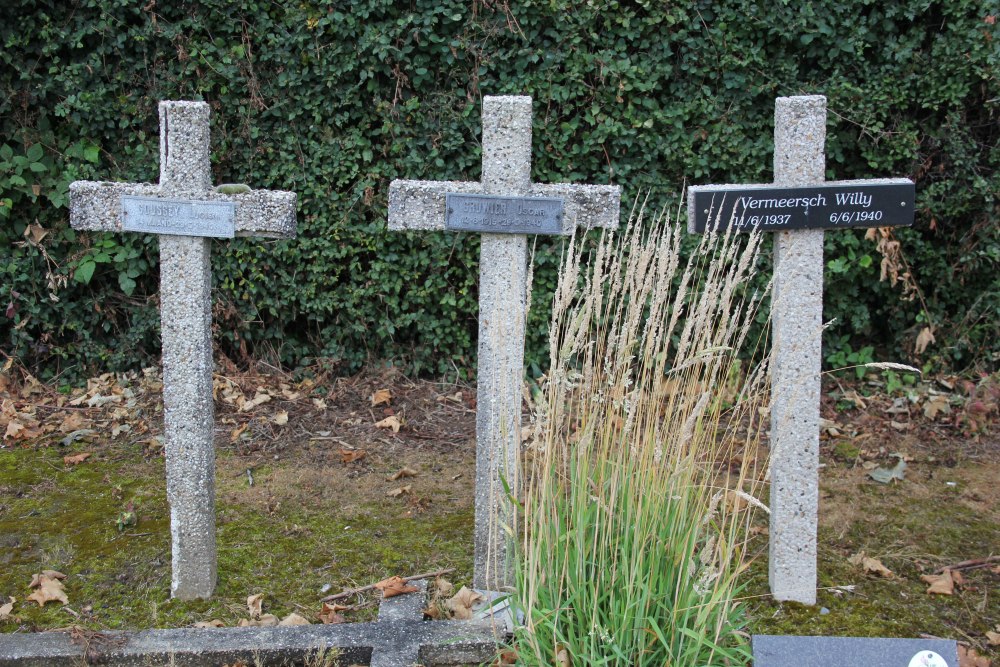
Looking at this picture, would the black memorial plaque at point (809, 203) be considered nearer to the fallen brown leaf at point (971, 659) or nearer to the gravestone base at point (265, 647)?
the fallen brown leaf at point (971, 659)

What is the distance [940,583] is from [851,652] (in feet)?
4.62

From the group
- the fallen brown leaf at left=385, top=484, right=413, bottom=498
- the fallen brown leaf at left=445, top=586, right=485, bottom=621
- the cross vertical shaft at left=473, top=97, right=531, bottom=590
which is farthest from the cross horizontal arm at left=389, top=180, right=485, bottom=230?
the fallen brown leaf at left=385, top=484, right=413, bottom=498

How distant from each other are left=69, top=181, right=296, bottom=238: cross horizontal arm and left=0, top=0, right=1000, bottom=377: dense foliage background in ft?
6.92

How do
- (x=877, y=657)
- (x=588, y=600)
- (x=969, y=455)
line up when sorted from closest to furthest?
(x=877, y=657)
(x=588, y=600)
(x=969, y=455)

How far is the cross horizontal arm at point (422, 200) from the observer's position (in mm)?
3570

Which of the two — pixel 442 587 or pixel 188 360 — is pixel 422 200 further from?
pixel 442 587

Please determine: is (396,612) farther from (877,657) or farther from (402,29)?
(402,29)

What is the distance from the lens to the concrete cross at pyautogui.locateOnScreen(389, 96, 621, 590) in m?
3.51

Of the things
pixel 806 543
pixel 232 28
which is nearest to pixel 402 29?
pixel 232 28

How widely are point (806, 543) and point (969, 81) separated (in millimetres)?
3180

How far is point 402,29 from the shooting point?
5.54m

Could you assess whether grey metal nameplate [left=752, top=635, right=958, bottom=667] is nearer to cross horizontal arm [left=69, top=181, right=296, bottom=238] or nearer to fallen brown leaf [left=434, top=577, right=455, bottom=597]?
fallen brown leaf [left=434, top=577, right=455, bottom=597]

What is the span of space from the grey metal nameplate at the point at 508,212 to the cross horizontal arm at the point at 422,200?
4 cm

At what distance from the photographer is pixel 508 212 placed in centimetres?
353
